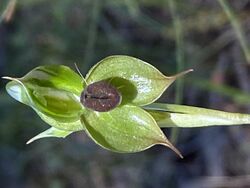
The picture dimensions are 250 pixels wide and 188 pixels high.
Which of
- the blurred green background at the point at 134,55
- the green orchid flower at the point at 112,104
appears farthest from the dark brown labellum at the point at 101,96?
the blurred green background at the point at 134,55

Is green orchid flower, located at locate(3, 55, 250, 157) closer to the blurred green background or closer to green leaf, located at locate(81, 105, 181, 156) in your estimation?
green leaf, located at locate(81, 105, 181, 156)

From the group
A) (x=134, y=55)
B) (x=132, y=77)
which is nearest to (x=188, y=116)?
(x=132, y=77)

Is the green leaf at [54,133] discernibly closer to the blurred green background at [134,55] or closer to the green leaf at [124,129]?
the green leaf at [124,129]

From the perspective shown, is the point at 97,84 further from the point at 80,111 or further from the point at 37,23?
the point at 37,23

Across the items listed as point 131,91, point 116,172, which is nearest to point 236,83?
point 116,172

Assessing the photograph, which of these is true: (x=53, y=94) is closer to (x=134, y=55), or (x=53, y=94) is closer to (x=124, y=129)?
(x=124, y=129)

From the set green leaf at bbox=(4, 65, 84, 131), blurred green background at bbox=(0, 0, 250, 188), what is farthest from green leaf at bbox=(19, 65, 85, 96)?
blurred green background at bbox=(0, 0, 250, 188)
